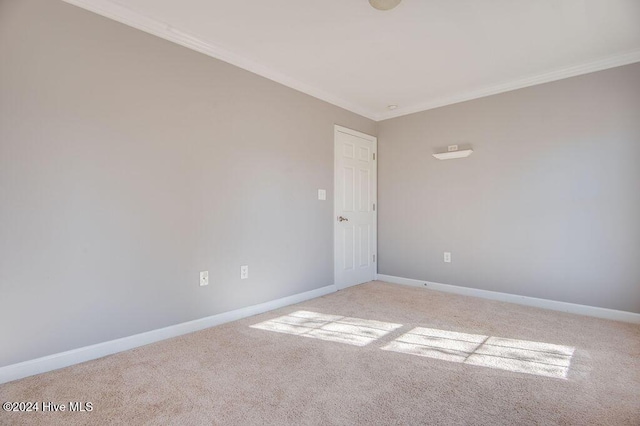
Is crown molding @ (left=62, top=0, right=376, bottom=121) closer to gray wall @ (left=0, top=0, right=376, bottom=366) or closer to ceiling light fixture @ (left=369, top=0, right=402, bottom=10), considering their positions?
gray wall @ (left=0, top=0, right=376, bottom=366)

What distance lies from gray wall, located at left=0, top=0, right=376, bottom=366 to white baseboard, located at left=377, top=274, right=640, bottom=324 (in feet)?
6.38

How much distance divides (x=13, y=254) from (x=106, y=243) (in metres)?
0.46

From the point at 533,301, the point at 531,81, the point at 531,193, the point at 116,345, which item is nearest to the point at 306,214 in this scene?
the point at 116,345

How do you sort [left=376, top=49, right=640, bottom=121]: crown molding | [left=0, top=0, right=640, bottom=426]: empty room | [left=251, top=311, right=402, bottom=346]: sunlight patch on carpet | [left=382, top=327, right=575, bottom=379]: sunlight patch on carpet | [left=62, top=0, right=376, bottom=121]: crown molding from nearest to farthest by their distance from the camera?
1. [left=0, top=0, right=640, bottom=426]: empty room
2. [left=382, top=327, right=575, bottom=379]: sunlight patch on carpet
3. [left=62, top=0, right=376, bottom=121]: crown molding
4. [left=251, top=311, right=402, bottom=346]: sunlight patch on carpet
5. [left=376, top=49, right=640, bottom=121]: crown molding

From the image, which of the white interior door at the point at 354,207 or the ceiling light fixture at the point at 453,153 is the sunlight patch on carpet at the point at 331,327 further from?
the ceiling light fixture at the point at 453,153

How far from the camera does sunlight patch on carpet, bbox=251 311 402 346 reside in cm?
249

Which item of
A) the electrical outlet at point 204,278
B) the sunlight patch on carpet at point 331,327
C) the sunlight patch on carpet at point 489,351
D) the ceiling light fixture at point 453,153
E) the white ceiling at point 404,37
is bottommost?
the sunlight patch on carpet at point 489,351

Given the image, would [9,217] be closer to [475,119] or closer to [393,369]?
[393,369]

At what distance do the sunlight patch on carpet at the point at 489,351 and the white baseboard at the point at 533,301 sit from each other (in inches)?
41.1

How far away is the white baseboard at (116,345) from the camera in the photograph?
6.08 ft

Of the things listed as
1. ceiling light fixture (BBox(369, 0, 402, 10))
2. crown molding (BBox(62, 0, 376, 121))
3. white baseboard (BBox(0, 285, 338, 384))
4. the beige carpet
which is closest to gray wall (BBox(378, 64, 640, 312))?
the beige carpet

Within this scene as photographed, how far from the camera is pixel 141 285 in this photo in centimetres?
233

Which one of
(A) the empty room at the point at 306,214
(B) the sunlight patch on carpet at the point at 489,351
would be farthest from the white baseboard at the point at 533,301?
(B) the sunlight patch on carpet at the point at 489,351

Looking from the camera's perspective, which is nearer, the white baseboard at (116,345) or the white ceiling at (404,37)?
the white baseboard at (116,345)
